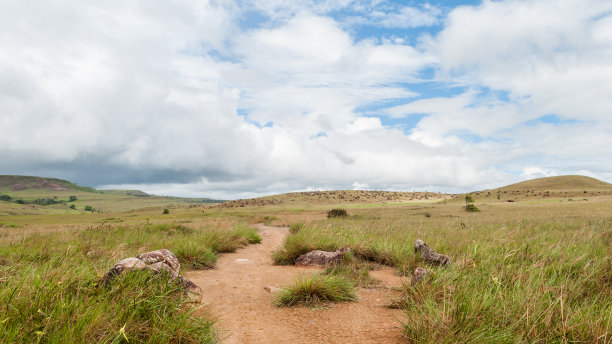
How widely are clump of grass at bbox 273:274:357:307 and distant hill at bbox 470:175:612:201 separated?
90334 millimetres

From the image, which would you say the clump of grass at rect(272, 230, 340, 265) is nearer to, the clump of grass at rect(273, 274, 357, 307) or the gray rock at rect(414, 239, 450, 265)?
the gray rock at rect(414, 239, 450, 265)

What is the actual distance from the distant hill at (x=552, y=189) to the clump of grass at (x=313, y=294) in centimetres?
9033

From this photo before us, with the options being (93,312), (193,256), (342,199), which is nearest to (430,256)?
(193,256)

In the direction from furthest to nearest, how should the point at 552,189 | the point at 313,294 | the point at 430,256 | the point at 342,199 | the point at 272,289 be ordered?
1. the point at 342,199
2. the point at 552,189
3. the point at 430,256
4. the point at 272,289
5. the point at 313,294

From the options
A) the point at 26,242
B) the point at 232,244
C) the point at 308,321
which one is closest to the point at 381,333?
the point at 308,321

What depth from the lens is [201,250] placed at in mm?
9820

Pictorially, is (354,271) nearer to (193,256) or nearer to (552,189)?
(193,256)

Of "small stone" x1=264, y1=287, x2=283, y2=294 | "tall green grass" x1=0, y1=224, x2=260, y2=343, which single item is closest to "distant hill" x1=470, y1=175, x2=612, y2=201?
"small stone" x1=264, y1=287, x2=283, y2=294

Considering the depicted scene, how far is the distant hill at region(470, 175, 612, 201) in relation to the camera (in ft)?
271

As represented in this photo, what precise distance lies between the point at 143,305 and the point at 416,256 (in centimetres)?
680

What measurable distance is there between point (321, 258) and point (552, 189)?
10764cm

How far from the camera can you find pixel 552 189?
91.9 meters

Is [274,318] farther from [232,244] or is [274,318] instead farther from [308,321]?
[232,244]

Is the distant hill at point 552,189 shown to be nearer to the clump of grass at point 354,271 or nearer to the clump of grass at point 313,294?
the clump of grass at point 354,271
